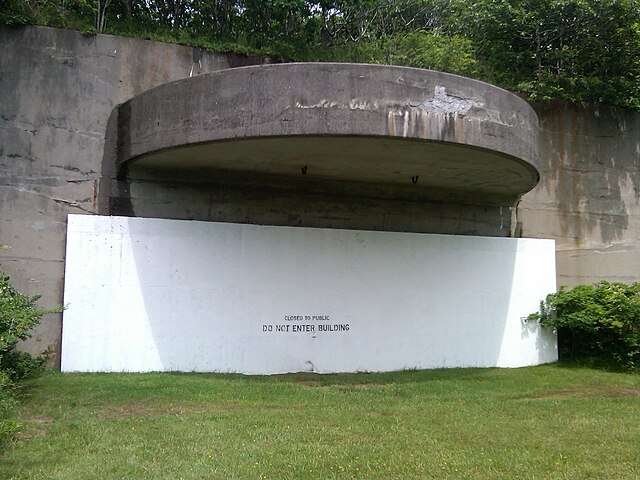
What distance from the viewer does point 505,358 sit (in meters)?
12.8

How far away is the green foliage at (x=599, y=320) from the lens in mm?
12516

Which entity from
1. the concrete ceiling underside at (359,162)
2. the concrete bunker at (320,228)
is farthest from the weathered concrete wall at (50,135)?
the concrete ceiling underside at (359,162)

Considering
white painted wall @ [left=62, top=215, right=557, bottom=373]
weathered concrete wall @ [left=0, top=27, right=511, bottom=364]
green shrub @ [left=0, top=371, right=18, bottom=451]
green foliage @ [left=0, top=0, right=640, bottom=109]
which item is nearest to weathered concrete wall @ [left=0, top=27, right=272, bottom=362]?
weathered concrete wall @ [left=0, top=27, right=511, bottom=364]

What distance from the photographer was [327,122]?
889cm

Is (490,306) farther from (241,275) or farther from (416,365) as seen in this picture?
(241,275)

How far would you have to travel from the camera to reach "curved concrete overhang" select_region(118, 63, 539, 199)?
8.95m

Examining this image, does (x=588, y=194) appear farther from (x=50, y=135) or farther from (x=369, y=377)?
(x=50, y=135)

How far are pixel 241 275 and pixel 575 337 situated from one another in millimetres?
6997

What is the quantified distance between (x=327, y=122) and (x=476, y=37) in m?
7.78

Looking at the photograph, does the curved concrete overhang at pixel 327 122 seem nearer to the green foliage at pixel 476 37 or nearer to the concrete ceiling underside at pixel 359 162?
the concrete ceiling underside at pixel 359 162

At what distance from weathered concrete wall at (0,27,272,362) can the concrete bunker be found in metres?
0.36

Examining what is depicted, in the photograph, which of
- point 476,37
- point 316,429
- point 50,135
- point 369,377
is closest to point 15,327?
point 316,429

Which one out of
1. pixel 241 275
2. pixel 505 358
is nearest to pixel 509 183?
pixel 505 358

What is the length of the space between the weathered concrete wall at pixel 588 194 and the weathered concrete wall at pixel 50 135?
26.9 ft
